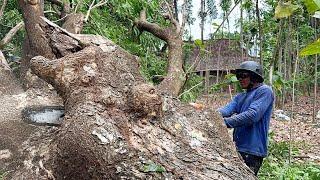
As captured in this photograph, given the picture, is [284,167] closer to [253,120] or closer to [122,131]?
[253,120]

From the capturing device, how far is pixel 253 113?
131 inches

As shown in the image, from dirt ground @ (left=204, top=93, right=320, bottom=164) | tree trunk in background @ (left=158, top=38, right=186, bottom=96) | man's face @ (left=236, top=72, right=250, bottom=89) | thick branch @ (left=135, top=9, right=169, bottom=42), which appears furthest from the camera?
dirt ground @ (left=204, top=93, right=320, bottom=164)

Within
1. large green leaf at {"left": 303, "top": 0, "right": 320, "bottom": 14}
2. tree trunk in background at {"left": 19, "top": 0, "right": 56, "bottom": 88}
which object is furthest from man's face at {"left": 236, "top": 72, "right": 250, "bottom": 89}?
large green leaf at {"left": 303, "top": 0, "right": 320, "bottom": 14}

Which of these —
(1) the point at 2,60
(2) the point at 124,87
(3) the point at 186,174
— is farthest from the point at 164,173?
(1) the point at 2,60

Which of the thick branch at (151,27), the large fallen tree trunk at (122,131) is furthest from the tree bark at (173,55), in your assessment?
the large fallen tree trunk at (122,131)

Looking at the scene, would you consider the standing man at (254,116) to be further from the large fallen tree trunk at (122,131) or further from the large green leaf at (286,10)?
the large green leaf at (286,10)

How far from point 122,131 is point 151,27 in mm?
3071

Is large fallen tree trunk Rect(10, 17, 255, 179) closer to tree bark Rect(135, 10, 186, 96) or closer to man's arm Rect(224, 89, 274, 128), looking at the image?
man's arm Rect(224, 89, 274, 128)

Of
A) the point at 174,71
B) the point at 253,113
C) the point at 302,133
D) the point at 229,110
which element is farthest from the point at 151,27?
the point at 302,133

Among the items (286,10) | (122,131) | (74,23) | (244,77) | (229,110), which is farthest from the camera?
(74,23)

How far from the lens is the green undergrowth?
169 inches

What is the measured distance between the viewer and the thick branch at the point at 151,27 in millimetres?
5324

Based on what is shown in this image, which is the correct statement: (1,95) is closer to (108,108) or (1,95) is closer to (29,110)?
(29,110)

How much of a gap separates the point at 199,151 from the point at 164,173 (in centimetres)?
38
